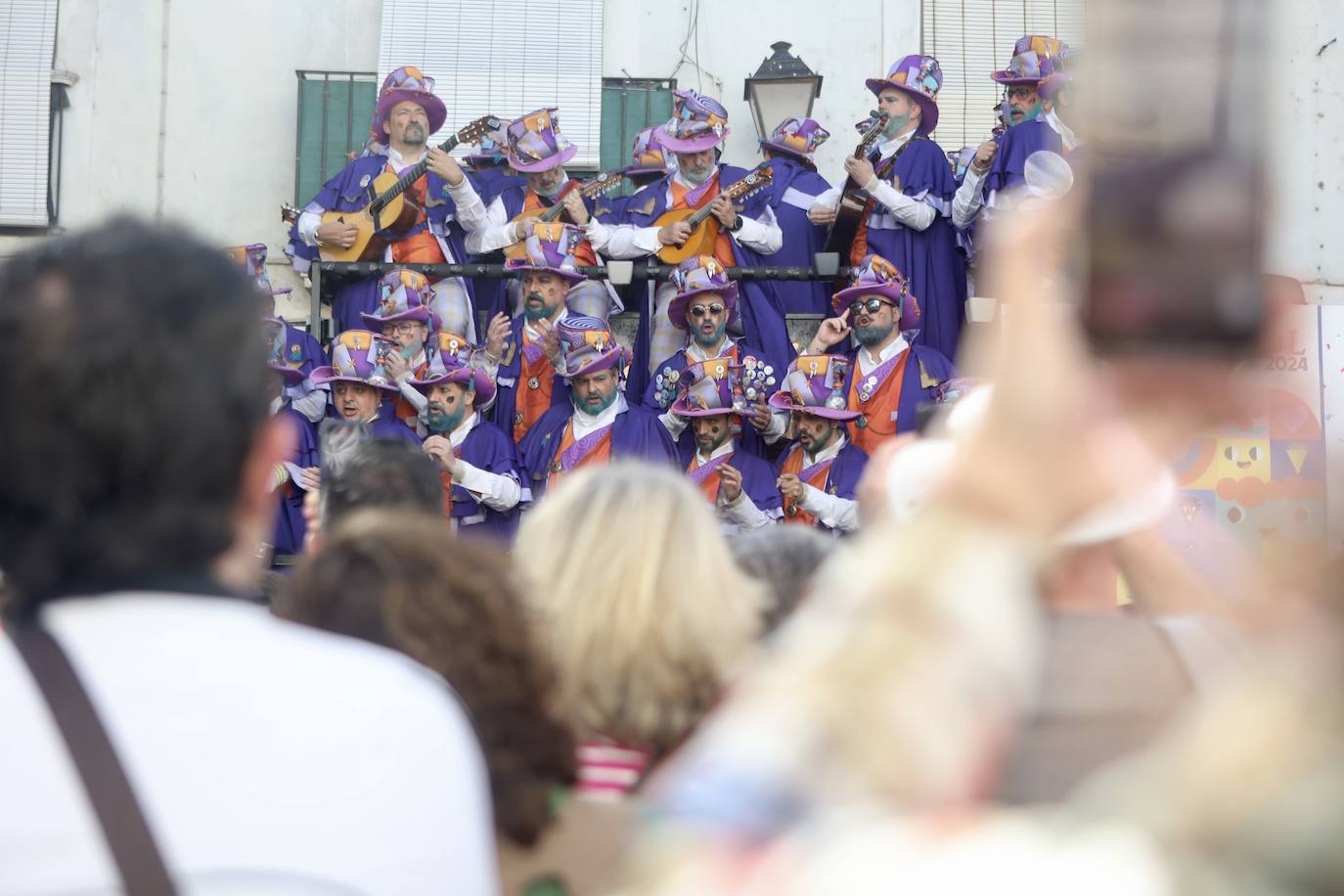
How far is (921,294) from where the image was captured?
903cm

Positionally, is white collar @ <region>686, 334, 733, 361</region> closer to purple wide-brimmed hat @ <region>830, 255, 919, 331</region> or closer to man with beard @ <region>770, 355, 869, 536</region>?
man with beard @ <region>770, 355, 869, 536</region>

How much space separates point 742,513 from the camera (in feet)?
26.0

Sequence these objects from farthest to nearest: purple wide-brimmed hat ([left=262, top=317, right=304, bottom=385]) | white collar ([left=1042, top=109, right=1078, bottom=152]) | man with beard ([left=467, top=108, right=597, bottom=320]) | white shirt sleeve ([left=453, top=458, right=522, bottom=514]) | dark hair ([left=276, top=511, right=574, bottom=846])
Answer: man with beard ([left=467, top=108, right=597, bottom=320]) → purple wide-brimmed hat ([left=262, top=317, right=304, bottom=385]) → white collar ([left=1042, top=109, right=1078, bottom=152]) → white shirt sleeve ([left=453, top=458, right=522, bottom=514]) → dark hair ([left=276, top=511, right=574, bottom=846])

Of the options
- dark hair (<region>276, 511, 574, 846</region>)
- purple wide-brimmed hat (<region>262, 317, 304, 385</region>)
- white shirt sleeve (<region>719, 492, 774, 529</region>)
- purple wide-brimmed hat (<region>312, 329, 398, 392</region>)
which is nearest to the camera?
dark hair (<region>276, 511, 574, 846</region>)

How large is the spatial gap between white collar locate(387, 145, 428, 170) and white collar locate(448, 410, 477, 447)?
6.40 ft

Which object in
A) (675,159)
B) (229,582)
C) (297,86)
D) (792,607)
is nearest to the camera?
(229,582)

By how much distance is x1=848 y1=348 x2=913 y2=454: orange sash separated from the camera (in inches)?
328

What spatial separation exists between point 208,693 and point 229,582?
5.8 inches

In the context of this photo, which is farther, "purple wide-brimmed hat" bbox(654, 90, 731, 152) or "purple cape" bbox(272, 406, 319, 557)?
"purple wide-brimmed hat" bbox(654, 90, 731, 152)

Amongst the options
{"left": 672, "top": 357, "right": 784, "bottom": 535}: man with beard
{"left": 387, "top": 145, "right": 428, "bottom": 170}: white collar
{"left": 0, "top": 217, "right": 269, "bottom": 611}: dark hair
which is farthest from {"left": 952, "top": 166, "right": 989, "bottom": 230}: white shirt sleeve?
{"left": 0, "top": 217, "right": 269, "bottom": 611}: dark hair

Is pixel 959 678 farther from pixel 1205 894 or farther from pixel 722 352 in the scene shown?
pixel 722 352

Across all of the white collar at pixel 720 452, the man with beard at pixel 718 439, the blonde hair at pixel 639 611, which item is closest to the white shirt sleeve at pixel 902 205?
the man with beard at pixel 718 439

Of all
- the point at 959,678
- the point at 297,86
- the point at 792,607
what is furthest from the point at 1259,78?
the point at 297,86

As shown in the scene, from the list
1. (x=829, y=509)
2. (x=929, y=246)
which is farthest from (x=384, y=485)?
(x=929, y=246)
